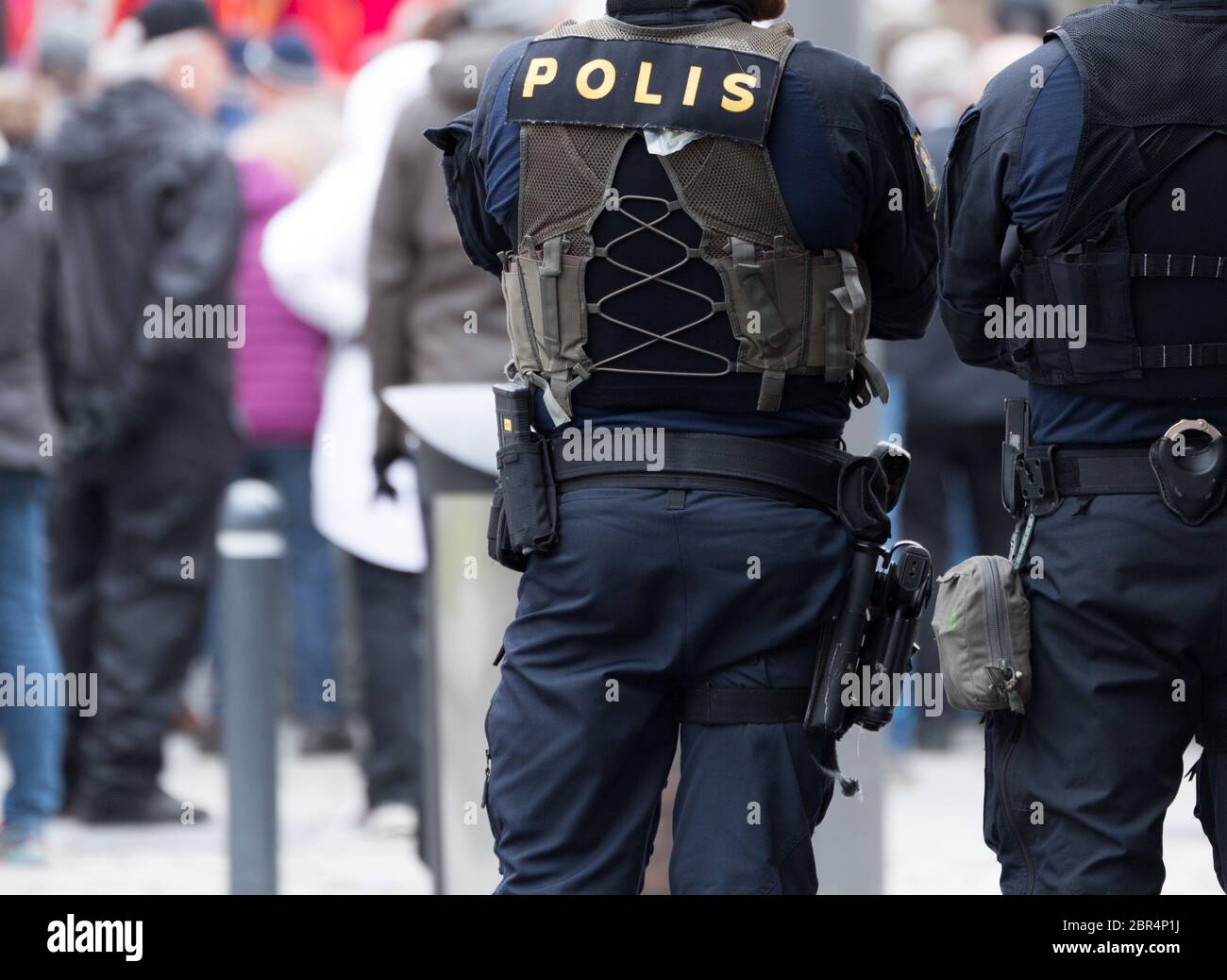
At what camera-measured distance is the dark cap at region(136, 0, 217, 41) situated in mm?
8055

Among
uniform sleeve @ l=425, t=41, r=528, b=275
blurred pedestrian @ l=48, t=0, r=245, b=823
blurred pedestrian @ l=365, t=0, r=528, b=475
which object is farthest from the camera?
blurred pedestrian @ l=48, t=0, r=245, b=823

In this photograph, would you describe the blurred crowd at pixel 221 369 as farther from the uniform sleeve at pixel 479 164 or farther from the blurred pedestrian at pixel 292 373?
the uniform sleeve at pixel 479 164

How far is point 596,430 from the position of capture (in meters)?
3.99

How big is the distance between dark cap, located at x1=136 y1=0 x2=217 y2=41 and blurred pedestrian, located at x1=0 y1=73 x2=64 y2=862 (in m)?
1.07

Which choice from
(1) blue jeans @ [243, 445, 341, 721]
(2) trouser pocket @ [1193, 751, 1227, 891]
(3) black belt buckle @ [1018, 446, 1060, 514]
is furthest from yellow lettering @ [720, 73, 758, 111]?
(1) blue jeans @ [243, 445, 341, 721]

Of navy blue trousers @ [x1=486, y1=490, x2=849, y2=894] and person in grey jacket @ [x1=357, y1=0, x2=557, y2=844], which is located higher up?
person in grey jacket @ [x1=357, y1=0, x2=557, y2=844]

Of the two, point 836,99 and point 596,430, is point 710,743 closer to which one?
point 596,430

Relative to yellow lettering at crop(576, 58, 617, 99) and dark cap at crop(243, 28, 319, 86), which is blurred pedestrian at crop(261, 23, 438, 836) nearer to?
dark cap at crop(243, 28, 319, 86)

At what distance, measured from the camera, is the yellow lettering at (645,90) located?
3.92 meters

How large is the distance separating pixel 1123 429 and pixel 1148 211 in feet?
1.20

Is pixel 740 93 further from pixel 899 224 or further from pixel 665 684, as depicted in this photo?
pixel 665 684

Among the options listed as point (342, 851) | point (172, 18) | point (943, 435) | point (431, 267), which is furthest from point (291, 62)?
point (342, 851)

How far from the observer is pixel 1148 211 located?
13.0ft

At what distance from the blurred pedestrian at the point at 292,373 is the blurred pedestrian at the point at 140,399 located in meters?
0.29
